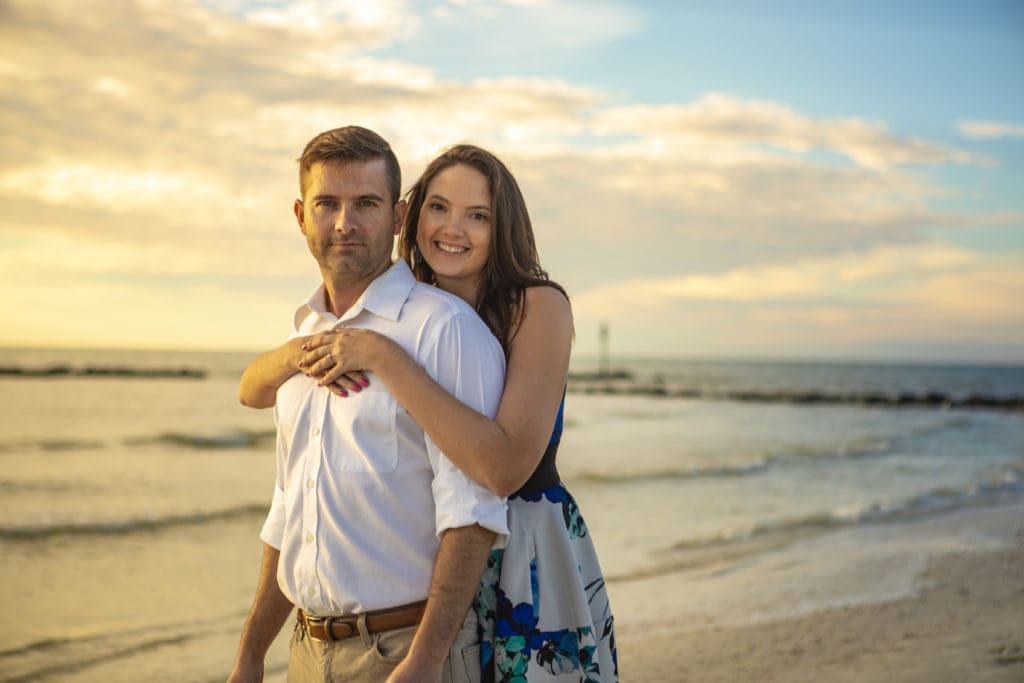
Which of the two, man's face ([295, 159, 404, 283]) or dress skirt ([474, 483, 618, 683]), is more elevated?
man's face ([295, 159, 404, 283])

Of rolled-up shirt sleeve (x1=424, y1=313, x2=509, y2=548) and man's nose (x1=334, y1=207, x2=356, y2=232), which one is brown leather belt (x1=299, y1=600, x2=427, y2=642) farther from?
man's nose (x1=334, y1=207, x2=356, y2=232)

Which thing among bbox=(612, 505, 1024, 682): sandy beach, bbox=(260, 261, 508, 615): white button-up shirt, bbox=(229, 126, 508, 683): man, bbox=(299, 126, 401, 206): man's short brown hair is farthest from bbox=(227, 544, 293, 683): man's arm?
bbox=(612, 505, 1024, 682): sandy beach

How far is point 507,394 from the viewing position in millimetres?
2336

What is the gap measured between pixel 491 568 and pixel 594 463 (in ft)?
48.6

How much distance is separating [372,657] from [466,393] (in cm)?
73

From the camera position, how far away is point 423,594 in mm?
2277

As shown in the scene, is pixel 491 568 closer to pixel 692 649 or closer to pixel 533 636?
pixel 533 636

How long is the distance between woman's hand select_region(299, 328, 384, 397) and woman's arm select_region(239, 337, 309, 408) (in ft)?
0.36

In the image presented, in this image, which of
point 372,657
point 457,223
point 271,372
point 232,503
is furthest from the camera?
point 232,503

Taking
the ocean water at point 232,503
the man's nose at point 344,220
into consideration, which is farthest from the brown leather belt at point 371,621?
the ocean water at point 232,503

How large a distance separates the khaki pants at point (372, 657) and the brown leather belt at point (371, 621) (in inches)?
0.5

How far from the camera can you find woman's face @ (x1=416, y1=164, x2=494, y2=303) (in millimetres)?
2852

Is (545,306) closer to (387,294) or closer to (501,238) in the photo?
(501,238)

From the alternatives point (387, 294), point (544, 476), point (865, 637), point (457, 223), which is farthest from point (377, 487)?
point (865, 637)
